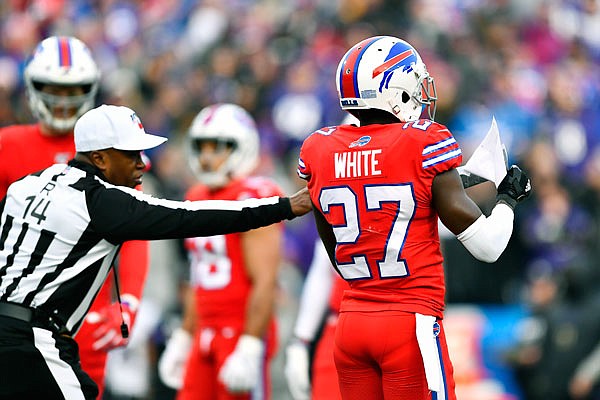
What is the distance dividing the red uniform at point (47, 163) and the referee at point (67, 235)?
114cm

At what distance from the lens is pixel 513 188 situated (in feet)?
16.5

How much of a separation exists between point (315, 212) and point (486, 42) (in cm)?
973

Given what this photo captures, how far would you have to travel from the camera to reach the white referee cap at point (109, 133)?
5168 millimetres

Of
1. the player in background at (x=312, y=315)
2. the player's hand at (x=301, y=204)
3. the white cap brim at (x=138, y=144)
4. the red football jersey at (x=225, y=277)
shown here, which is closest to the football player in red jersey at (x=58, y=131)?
the red football jersey at (x=225, y=277)

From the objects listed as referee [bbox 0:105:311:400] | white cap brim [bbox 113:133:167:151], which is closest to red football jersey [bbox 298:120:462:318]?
referee [bbox 0:105:311:400]

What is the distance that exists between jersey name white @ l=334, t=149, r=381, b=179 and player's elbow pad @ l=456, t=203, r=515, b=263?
43cm

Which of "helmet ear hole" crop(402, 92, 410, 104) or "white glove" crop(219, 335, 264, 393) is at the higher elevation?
"helmet ear hole" crop(402, 92, 410, 104)

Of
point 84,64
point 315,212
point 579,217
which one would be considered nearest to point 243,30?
point 579,217

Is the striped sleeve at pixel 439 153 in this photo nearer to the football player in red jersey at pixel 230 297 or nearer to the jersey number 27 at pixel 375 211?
the jersey number 27 at pixel 375 211

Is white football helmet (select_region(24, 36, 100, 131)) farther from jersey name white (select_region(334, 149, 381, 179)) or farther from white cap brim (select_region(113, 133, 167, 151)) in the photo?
jersey name white (select_region(334, 149, 381, 179))

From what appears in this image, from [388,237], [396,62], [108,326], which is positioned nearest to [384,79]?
[396,62]

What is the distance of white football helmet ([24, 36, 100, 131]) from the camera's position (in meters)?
6.45

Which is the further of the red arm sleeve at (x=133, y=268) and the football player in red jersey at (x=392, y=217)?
the red arm sleeve at (x=133, y=268)

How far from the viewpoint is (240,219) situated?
200 inches
